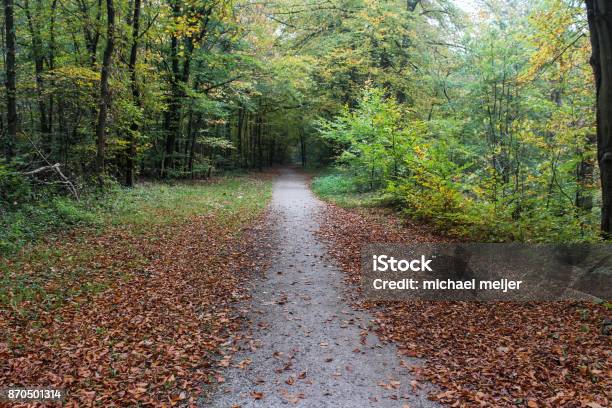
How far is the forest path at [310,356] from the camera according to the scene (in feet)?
15.1

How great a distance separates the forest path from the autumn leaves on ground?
0.96 ft

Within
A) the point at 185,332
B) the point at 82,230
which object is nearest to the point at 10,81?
the point at 82,230

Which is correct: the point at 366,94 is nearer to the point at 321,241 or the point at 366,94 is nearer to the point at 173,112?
the point at 321,241

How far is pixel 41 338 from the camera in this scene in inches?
222

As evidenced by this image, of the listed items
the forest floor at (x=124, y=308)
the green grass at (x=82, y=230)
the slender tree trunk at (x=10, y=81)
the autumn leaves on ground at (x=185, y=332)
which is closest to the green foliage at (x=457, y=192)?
the autumn leaves on ground at (x=185, y=332)

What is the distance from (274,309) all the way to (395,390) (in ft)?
9.03

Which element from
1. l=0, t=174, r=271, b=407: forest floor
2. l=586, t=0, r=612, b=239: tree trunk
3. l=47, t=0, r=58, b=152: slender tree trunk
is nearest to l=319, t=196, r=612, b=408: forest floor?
l=586, t=0, r=612, b=239: tree trunk

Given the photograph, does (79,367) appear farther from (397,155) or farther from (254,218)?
(397,155)

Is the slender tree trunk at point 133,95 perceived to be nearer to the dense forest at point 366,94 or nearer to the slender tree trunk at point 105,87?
the dense forest at point 366,94

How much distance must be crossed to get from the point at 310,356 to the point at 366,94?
45.4ft

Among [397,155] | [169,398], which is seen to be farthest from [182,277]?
[397,155]

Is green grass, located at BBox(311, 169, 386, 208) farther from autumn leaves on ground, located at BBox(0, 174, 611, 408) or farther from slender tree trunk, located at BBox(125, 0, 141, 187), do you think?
slender tree trunk, located at BBox(125, 0, 141, 187)

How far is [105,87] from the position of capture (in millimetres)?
14141

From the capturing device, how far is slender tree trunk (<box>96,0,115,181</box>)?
13727mm
